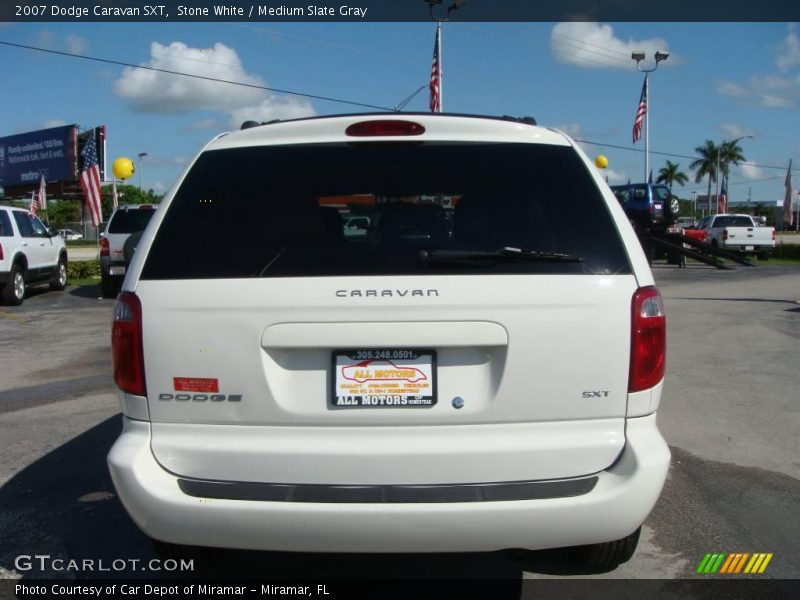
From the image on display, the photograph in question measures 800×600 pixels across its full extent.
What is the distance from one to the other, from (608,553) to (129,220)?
15.7 m

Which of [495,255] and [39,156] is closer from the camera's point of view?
[495,255]

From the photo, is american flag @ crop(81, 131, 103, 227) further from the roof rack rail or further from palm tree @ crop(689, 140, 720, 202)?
palm tree @ crop(689, 140, 720, 202)

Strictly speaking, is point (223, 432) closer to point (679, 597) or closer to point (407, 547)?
point (407, 547)

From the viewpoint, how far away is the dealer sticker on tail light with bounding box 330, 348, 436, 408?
2.75m

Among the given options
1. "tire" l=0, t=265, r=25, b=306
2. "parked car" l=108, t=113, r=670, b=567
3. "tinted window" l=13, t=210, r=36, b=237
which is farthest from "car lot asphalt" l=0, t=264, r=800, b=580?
"tinted window" l=13, t=210, r=36, b=237

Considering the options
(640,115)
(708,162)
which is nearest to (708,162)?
(708,162)

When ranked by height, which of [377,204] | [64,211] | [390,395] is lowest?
[64,211]

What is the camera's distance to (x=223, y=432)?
2.77 m

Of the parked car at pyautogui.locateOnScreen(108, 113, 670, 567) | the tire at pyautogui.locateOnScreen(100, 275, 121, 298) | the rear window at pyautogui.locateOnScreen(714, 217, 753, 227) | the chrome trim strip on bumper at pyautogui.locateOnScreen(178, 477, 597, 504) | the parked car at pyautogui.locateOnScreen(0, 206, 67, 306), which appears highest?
the parked car at pyautogui.locateOnScreen(108, 113, 670, 567)

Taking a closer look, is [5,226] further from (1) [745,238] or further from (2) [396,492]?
(1) [745,238]

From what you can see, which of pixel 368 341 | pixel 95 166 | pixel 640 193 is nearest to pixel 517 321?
pixel 368 341

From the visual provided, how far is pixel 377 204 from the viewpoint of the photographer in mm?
3289

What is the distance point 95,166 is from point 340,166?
20299mm

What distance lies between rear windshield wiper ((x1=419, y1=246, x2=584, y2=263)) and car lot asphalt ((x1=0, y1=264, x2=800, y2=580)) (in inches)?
47.4
